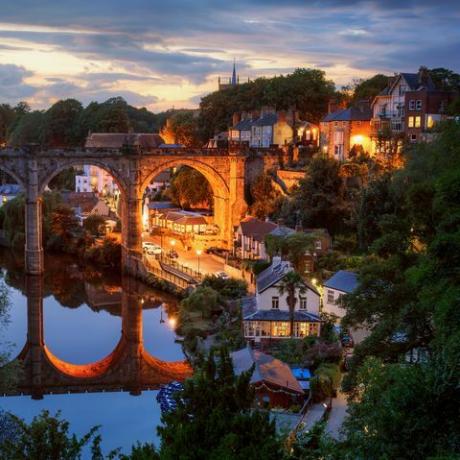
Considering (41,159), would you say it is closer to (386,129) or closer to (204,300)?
(204,300)

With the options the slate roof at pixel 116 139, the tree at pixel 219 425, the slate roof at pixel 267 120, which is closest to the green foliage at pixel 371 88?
the slate roof at pixel 267 120

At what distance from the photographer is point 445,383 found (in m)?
12.0

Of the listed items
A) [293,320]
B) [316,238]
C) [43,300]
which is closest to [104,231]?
[43,300]

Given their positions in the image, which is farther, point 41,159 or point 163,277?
point 41,159

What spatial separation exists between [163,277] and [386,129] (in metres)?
20.1

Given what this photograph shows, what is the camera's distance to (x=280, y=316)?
111 feet

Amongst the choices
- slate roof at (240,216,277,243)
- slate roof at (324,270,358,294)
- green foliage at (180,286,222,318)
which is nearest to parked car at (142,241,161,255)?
slate roof at (240,216,277,243)

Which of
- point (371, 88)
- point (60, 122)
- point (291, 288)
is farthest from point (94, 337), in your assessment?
point (60, 122)

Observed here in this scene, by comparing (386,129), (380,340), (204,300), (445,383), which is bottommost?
(204,300)

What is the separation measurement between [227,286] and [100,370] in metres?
10.7

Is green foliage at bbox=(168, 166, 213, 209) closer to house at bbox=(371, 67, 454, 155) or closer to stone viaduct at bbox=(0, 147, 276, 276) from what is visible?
stone viaduct at bbox=(0, 147, 276, 276)

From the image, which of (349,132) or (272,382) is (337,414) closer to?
(272,382)

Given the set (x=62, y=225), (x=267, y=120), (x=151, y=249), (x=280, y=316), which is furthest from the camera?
(x=267, y=120)

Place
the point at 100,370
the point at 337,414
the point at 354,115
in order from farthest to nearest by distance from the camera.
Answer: the point at 354,115 → the point at 100,370 → the point at 337,414
